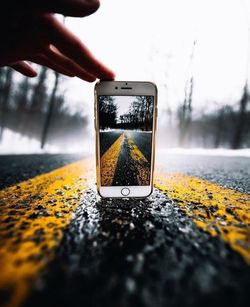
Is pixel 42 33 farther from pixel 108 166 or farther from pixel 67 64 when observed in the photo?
pixel 108 166

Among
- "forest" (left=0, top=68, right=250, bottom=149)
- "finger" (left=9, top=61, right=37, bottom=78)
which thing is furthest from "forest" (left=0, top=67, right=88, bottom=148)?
"finger" (left=9, top=61, right=37, bottom=78)

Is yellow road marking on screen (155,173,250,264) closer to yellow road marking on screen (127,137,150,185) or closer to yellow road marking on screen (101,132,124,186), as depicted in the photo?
yellow road marking on screen (127,137,150,185)

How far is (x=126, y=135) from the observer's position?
79.1 inches

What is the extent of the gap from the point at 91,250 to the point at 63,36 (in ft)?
3.92

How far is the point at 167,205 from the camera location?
1713 millimetres

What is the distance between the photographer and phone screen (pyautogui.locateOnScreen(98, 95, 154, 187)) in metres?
1.94

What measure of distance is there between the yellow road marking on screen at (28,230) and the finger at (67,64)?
1.07 metres

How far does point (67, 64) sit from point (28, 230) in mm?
1205

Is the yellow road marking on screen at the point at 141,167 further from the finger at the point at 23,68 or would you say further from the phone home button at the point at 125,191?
the finger at the point at 23,68

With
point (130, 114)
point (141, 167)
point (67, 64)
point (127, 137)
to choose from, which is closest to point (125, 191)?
point (141, 167)

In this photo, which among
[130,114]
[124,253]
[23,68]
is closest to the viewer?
[124,253]

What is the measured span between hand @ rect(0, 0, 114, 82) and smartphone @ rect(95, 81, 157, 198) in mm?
530

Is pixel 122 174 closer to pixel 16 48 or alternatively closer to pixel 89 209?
pixel 89 209

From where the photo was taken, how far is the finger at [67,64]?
146 centimetres
